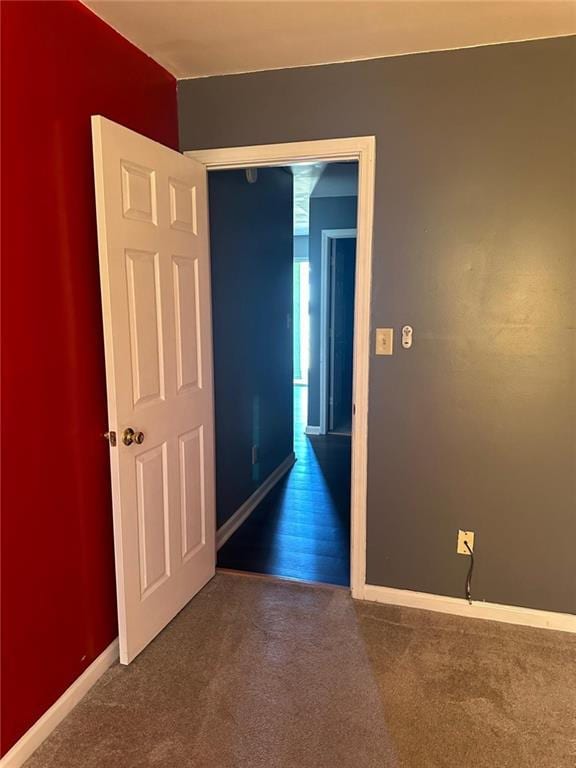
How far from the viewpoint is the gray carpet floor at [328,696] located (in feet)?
5.46

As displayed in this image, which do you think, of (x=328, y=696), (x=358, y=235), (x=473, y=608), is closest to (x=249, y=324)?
(x=358, y=235)

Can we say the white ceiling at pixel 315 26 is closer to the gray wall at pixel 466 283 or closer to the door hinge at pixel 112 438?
the gray wall at pixel 466 283

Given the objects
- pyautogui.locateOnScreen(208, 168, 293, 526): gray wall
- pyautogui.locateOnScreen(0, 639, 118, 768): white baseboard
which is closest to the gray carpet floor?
pyautogui.locateOnScreen(0, 639, 118, 768): white baseboard

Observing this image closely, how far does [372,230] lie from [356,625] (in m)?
1.71

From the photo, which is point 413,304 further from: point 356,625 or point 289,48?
point 356,625

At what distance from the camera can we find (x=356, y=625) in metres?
2.32

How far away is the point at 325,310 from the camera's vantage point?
5.66 m

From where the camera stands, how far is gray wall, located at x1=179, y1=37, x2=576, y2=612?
2076 mm

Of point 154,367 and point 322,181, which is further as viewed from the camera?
point 322,181

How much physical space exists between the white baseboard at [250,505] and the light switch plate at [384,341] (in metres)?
1.49

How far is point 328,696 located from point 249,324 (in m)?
2.22

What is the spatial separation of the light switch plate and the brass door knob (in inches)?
41.8

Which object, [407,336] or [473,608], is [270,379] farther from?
[473,608]

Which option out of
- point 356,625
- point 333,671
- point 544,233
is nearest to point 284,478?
point 356,625
